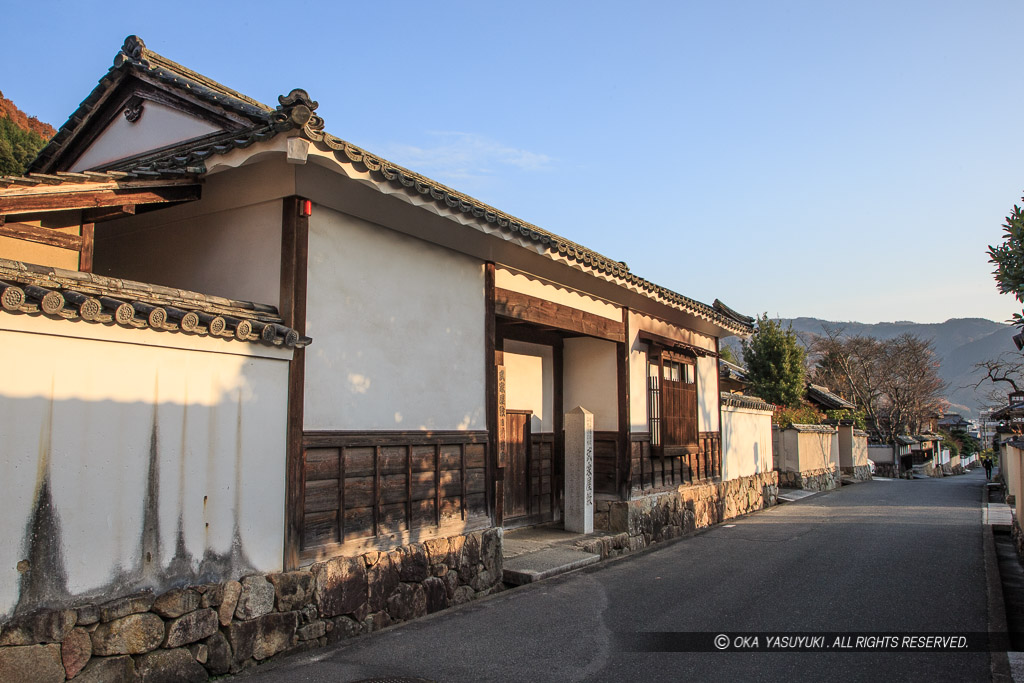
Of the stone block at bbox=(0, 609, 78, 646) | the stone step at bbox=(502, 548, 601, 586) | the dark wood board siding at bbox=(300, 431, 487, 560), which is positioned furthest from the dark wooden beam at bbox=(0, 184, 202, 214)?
the stone step at bbox=(502, 548, 601, 586)

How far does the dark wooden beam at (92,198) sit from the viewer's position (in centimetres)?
611

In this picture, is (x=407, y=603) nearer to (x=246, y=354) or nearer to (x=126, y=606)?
(x=126, y=606)

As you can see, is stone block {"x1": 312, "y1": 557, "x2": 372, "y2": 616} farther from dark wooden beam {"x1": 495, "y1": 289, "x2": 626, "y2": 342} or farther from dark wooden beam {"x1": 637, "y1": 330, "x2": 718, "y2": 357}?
dark wooden beam {"x1": 637, "y1": 330, "x2": 718, "y2": 357}

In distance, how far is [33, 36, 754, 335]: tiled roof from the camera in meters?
5.90

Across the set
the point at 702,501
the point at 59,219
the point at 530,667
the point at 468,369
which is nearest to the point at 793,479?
the point at 702,501

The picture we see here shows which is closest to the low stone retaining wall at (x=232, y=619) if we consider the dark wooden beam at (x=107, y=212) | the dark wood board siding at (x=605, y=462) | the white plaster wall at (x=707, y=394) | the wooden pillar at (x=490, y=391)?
the wooden pillar at (x=490, y=391)

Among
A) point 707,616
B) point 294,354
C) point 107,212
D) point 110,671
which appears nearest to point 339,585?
point 110,671

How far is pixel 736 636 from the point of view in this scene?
285 inches

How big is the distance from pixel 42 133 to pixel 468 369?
54.9ft

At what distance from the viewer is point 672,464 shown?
15484 millimetres

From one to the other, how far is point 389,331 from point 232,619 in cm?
347

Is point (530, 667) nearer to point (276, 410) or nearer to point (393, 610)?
point (393, 610)

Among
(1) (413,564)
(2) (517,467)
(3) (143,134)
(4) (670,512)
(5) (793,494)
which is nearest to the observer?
(1) (413,564)

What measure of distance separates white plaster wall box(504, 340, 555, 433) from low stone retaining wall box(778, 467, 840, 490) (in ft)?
53.6
